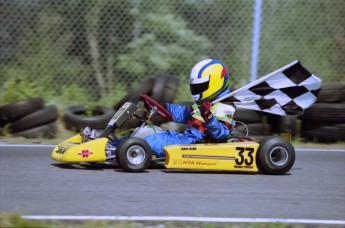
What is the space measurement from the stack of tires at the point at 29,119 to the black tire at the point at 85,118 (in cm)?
21

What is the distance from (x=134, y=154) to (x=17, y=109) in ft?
7.25

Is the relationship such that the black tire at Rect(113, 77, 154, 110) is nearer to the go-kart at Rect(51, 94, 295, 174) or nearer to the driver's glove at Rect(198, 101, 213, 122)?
the go-kart at Rect(51, 94, 295, 174)

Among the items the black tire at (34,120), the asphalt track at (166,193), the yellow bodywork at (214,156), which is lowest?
the asphalt track at (166,193)

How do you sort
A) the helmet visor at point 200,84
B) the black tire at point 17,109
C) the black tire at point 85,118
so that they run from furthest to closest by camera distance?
1. the black tire at point 85,118
2. the black tire at point 17,109
3. the helmet visor at point 200,84

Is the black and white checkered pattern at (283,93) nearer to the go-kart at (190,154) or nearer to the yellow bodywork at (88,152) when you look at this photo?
the go-kart at (190,154)

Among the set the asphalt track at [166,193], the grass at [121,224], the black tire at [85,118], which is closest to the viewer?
the grass at [121,224]

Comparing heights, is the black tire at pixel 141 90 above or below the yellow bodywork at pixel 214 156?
above

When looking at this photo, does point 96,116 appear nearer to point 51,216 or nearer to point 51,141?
point 51,141

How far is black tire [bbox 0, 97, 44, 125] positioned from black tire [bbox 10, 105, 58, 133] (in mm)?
55

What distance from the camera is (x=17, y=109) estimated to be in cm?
663

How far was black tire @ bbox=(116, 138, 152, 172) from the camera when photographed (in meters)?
4.89

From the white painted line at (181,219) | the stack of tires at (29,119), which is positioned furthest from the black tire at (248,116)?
the white painted line at (181,219)

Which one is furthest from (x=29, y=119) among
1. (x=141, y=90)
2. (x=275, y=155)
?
(x=275, y=155)

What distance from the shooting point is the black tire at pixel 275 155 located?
5.02 m
